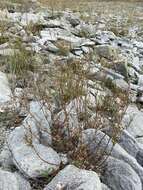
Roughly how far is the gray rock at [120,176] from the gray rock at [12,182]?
609 mm

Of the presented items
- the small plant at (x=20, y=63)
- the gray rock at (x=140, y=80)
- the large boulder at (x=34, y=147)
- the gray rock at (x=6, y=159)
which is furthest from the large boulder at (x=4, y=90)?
the gray rock at (x=140, y=80)

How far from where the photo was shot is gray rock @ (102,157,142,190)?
324cm

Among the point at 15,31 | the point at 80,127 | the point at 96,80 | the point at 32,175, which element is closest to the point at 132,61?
the point at 96,80

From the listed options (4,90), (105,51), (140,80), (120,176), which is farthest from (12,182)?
(105,51)

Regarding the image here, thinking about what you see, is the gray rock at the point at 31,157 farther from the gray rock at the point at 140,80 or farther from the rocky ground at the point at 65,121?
the gray rock at the point at 140,80

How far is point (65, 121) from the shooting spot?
12.3ft

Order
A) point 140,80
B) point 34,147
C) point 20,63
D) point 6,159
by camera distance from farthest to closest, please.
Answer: point 140,80 → point 20,63 → point 6,159 → point 34,147

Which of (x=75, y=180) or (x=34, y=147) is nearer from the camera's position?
(x=75, y=180)

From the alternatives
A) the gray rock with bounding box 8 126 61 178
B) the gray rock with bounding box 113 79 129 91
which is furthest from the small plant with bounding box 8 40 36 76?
the gray rock with bounding box 8 126 61 178

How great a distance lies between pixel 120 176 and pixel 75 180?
0.42m

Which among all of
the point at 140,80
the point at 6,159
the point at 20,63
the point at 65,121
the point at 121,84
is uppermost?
the point at 65,121

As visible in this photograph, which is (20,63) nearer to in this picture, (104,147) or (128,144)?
(128,144)

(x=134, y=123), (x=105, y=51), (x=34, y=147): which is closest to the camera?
(x=34, y=147)

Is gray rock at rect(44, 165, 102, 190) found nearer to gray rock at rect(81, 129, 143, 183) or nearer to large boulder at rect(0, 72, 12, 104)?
gray rock at rect(81, 129, 143, 183)
